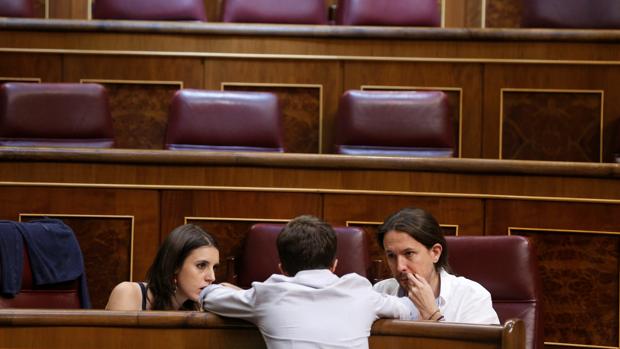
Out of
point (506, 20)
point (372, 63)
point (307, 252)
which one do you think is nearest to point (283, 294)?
point (307, 252)

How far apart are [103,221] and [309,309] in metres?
0.44

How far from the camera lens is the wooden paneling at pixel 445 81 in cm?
134

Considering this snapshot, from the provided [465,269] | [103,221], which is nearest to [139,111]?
[103,221]

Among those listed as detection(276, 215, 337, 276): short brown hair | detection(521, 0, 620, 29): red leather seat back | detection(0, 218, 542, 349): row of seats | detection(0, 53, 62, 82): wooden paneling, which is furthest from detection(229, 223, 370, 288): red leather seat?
detection(521, 0, 620, 29): red leather seat back

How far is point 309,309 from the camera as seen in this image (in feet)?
2.05

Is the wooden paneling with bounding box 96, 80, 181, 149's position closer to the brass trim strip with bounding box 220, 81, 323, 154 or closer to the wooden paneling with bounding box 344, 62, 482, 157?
the brass trim strip with bounding box 220, 81, 323, 154

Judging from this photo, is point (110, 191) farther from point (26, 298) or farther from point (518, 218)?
point (518, 218)

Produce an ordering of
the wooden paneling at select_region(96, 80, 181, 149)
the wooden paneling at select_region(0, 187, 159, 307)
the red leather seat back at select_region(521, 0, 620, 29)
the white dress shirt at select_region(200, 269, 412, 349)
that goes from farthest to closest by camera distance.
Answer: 1. the red leather seat back at select_region(521, 0, 620, 29)
2. the wooden paneling at select_region(96, 80, 181, 149)
3. the wooden paneling at select_region(0, 187, 159, 307)
4. the white dress shirt at select_region(200, 269, 412, 349)

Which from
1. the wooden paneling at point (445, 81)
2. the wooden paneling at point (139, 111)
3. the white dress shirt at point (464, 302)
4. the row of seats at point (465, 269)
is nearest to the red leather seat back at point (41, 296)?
the row of seats at point (465, 269)

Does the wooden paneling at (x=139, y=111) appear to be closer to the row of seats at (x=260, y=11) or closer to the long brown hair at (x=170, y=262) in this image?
the row of seats at (x=260, y=11)

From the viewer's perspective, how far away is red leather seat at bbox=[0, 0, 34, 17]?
1.51m

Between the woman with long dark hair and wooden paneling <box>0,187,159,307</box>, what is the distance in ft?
0.58

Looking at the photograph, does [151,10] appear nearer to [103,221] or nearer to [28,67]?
[28,67]

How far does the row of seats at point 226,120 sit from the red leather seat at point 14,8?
12.0 inches
